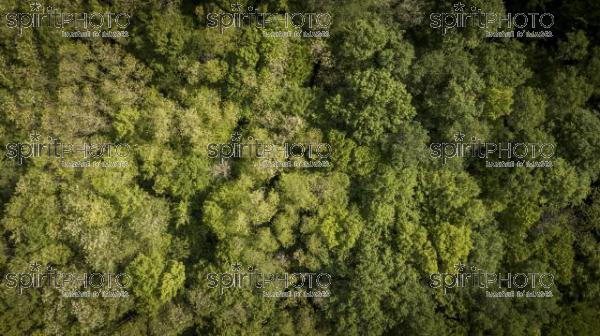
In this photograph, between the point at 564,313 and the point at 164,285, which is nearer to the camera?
the point at 164,285

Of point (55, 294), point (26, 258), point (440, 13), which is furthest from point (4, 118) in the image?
point (440, 13)

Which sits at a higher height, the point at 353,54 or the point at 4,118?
the point at 353,54

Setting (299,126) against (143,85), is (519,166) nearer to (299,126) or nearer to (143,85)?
(299,126)

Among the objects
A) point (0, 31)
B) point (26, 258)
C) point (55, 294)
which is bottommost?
point (55, 294)

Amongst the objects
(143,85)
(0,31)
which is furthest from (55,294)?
(0,31)

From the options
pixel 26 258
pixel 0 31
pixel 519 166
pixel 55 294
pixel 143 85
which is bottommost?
pixel 55 294

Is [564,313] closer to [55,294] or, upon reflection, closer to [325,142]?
[325,142]
